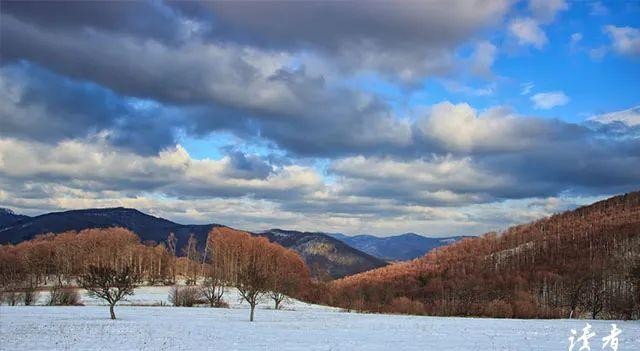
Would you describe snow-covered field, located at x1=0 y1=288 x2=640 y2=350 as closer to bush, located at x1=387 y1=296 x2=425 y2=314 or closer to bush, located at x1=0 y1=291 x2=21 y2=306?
bush, located at x1=0 y1=291 x2=21 y2=306

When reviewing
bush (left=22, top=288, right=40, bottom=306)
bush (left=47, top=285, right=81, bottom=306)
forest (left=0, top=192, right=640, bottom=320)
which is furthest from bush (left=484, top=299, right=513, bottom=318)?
bush (left=22, top=288, right=40, bottom=306)

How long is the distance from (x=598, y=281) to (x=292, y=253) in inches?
3963

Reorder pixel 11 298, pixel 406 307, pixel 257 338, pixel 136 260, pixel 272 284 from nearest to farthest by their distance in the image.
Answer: pixel 257 338, pixel 11 298, pixel 272 284, pixel 406 307, pixel 136 260

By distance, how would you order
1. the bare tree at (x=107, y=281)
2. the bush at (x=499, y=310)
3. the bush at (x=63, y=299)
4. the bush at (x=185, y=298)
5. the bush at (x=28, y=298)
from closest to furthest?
the bare tree at (x=107, y=281), the bush at (x=28, y=298), the bush at (x=63, y=299), the bush at (x=499, y=310), the bush at (x=185, y=298)

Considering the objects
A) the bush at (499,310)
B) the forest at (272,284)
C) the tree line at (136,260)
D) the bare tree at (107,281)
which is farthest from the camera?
the tree line at (136,260)

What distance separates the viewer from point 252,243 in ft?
624

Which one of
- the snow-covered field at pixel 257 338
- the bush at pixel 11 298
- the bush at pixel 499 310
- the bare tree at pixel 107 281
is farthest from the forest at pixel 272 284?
the snow-covered field at pixel 257 338

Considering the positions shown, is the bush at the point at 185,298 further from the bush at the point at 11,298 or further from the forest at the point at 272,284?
the bush at the point at 11,298

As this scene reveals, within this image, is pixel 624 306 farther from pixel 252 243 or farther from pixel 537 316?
pixel 252 243

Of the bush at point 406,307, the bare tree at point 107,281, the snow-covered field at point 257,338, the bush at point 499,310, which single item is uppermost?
the bare tree at point 107,281

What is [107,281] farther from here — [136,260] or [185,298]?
[136,260]

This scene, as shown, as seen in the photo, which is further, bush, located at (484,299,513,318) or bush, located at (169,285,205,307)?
bush, located at (169,285,205,307)

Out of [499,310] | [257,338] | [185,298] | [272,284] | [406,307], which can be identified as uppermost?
[272,284]

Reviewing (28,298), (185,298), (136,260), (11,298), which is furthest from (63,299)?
(136,260)
